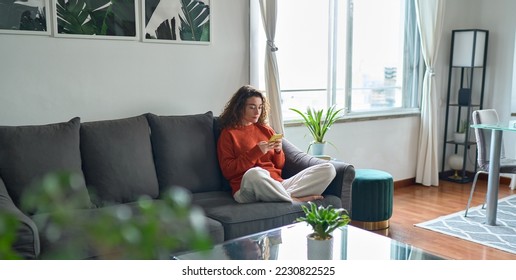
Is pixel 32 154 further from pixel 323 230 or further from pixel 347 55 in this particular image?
pixel 347 55

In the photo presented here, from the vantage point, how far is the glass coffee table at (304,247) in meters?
2.10

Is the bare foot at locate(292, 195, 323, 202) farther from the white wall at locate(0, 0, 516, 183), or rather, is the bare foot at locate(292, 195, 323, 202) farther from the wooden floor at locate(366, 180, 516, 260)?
the white wall at locate(0, 0, 516, 183)

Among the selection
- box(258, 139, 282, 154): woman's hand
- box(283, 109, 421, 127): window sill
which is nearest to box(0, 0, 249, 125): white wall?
box(283, 109, 421, 127): window sill

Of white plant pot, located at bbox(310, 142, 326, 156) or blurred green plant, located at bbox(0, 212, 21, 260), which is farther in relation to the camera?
white plant pot, located at bbox(310, 142, 326, 156)

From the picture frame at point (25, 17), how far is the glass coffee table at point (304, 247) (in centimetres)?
172

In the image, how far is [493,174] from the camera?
371 cm

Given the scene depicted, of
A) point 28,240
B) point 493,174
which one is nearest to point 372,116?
point 493,174

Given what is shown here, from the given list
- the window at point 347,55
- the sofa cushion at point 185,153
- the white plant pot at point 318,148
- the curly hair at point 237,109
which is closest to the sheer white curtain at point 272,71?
the window at point 347,55

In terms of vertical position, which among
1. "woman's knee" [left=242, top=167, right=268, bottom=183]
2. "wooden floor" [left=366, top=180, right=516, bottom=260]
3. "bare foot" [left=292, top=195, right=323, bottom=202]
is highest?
"woman's knee" [left=242, top=167, right=268, bottom=183]

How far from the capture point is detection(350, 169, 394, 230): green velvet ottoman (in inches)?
141

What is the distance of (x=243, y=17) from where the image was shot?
12.3ft

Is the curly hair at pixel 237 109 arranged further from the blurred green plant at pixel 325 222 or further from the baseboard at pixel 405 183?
the baseboard at pixel 405 183

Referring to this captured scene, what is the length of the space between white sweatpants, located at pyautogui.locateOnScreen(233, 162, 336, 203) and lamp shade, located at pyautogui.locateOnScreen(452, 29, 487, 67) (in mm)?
2797

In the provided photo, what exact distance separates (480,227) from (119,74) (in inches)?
109
